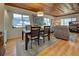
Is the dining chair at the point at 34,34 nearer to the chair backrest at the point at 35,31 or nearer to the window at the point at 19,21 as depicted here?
the chair backrest at the point at 35,31

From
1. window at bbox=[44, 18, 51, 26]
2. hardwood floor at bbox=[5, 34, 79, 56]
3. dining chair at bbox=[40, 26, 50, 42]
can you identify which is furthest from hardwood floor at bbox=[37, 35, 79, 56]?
window at bbox=[44, 18, 51, 26]

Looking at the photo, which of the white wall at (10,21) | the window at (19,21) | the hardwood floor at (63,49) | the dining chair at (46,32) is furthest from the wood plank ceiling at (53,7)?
the hardwood floor at (63,49)

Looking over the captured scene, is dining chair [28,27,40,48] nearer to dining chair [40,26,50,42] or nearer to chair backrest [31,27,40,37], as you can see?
chair backrest [31,27,40,37]

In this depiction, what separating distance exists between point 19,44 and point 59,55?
0.76 m

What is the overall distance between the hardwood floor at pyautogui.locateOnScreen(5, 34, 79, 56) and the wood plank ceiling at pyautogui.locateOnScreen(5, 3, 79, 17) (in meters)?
0.54

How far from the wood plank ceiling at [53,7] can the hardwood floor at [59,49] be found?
0.54m

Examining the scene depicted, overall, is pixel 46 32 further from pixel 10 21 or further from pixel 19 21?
pixel 10 21

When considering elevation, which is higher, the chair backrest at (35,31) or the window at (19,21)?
the window at (19,21)

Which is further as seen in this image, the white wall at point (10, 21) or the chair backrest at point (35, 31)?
→ the chair backrest at point (35, 31)

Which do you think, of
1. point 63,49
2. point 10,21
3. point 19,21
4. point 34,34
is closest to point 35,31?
point 34,34

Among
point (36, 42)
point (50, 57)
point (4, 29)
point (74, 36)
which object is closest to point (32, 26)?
point (36, 42)

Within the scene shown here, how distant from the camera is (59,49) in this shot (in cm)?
209

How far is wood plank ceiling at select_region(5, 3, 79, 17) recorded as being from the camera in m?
2.06

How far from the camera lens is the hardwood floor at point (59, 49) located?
6.73 feet
